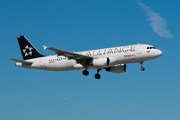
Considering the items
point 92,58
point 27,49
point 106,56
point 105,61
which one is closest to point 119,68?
point 106,56

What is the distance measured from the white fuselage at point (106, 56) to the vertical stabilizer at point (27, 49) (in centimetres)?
154

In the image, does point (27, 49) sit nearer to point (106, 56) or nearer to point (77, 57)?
point (77, 57)

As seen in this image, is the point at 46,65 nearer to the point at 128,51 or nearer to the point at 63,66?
the point at 63,66

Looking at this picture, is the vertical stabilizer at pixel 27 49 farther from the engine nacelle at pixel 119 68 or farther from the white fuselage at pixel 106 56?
the engine nacelle at pixel 119 68

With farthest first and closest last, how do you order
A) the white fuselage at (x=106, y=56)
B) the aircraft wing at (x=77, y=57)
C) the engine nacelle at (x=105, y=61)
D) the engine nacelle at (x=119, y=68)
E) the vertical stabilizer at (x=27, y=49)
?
the vertical stabilizer at (x=27, y=49), the engine nacelle at (x=119, y=68), the engine nacelle at (x=105, y=61), the white fuselage at (x=106, y=56), the aircraft wing at (x=77, y=57)

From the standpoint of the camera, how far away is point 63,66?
50.1 meters

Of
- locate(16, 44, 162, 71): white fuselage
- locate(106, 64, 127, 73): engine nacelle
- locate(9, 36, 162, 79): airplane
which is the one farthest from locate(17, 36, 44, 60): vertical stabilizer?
locate(106, 64, 127, 73): engine nacelle

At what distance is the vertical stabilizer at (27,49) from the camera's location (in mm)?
53825

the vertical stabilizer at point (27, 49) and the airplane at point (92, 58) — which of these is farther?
the vertical stabilizer at point (27, 49)

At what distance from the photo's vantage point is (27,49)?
55031mm

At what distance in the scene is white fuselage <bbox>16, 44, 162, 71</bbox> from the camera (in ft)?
153

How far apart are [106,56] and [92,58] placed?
2.32 metres

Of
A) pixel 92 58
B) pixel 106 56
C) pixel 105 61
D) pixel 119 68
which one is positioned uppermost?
pixel 106 56

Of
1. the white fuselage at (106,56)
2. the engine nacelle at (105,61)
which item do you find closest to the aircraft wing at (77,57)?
the white fuselage at (106,56)
